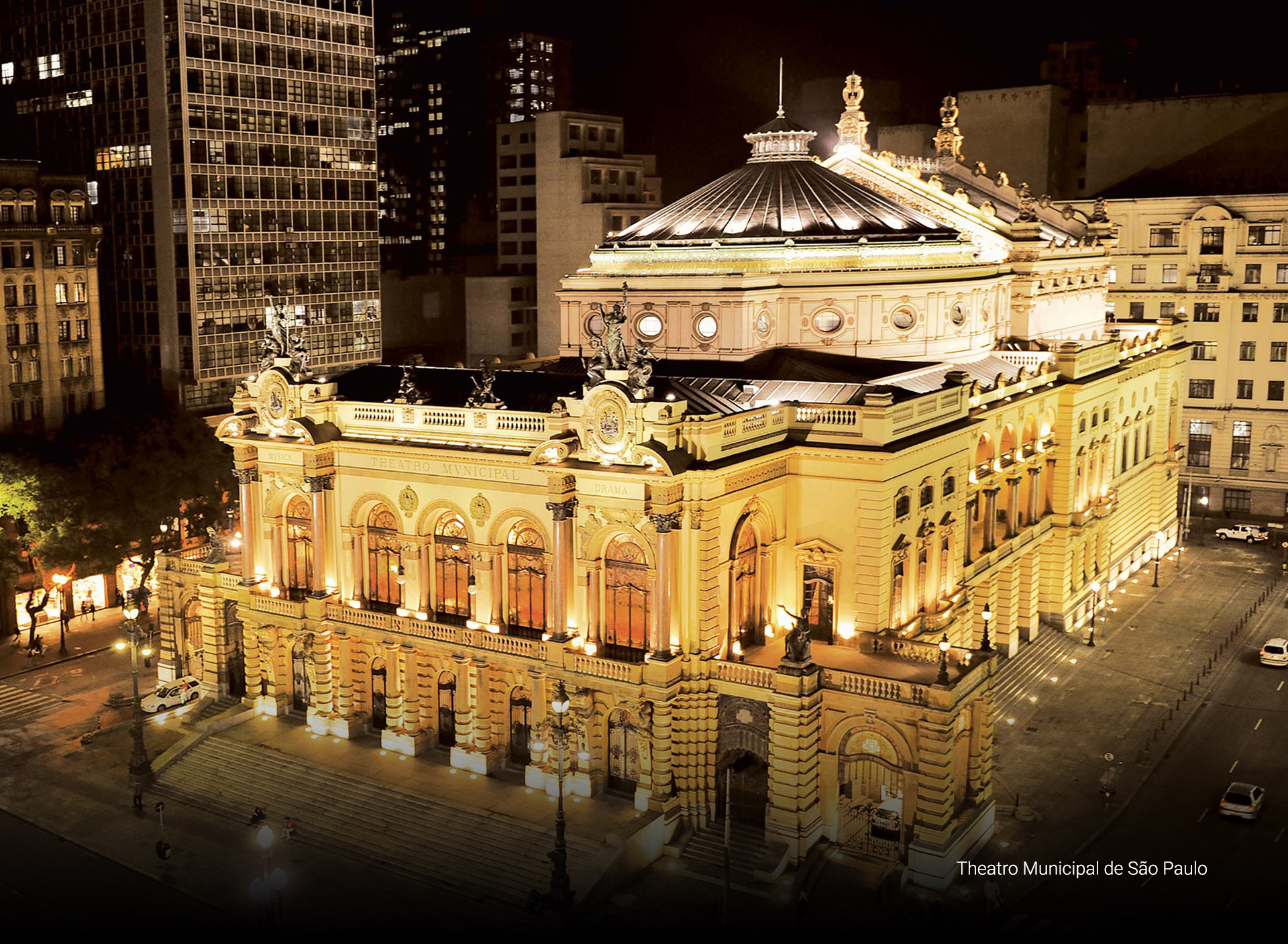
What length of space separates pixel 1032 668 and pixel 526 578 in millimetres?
31703

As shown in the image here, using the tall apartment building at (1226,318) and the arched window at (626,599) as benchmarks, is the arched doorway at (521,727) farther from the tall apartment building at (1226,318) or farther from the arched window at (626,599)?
the tall apartment building at (1226,318)

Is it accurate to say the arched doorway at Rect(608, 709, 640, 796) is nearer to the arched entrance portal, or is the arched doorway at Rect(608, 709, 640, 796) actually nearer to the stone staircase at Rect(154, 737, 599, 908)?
the stone staircase at Rect(154, 737, 599, 908)

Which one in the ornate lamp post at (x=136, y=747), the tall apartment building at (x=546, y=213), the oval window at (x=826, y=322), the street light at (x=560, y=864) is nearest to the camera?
the street light at (x=560, y=864)

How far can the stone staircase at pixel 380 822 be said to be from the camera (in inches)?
1919

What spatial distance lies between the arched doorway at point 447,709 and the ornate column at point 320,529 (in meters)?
7.30

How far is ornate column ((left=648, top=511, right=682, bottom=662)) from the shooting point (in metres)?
50.3

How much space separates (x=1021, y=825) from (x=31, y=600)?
178ft

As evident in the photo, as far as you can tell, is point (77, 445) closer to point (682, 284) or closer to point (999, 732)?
point (682, 284)

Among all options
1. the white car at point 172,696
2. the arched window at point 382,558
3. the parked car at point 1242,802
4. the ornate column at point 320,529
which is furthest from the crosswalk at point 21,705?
the parked car at point 1242,802

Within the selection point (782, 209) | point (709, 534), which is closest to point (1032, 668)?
point (782, 209)

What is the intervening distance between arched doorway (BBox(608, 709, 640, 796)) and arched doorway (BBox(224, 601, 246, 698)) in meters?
21.5

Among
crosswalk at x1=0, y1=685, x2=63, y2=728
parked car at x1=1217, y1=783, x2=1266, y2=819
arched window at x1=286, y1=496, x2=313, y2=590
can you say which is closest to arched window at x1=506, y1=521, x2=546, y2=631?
arched window at x1=286, y1=496, x2=313, y2=590

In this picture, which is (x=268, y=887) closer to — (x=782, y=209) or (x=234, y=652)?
(x=234, y=652)

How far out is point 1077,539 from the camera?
80438mm
